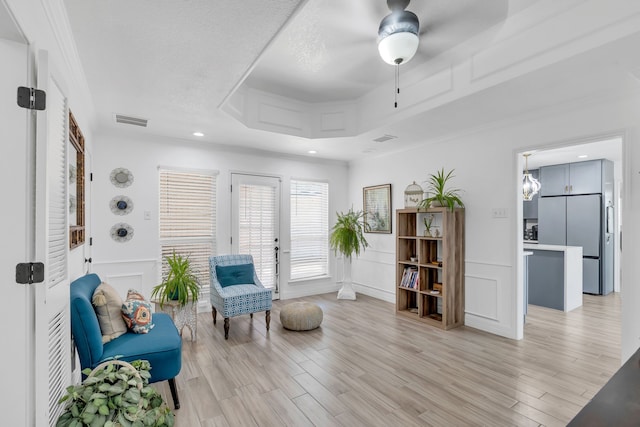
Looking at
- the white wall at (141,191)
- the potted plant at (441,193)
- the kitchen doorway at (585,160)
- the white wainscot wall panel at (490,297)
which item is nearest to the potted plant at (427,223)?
the potted plant at (441,193)

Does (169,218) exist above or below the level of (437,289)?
above

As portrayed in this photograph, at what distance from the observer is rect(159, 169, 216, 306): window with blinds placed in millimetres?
4312

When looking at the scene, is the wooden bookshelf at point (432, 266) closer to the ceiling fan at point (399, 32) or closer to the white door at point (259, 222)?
the white door at point (259, 222)

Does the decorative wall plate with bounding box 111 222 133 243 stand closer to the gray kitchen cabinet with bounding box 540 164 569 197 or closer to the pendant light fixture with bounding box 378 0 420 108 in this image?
the pendant light fixture with bounding box 378 0 420 108

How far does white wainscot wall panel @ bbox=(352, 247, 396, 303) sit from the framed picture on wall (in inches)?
15.8

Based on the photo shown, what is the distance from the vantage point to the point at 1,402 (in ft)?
4.16

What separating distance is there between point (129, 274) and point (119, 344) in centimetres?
215

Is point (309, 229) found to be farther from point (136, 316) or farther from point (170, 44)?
point (170, 44)

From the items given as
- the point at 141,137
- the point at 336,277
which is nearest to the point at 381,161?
the point at 336,277

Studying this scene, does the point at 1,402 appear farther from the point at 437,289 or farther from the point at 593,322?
the point at 593,322

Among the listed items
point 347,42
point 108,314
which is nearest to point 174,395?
point 108,314

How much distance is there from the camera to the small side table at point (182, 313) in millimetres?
3416

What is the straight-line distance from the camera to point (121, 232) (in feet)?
13.0

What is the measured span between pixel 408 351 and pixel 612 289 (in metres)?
5.14
